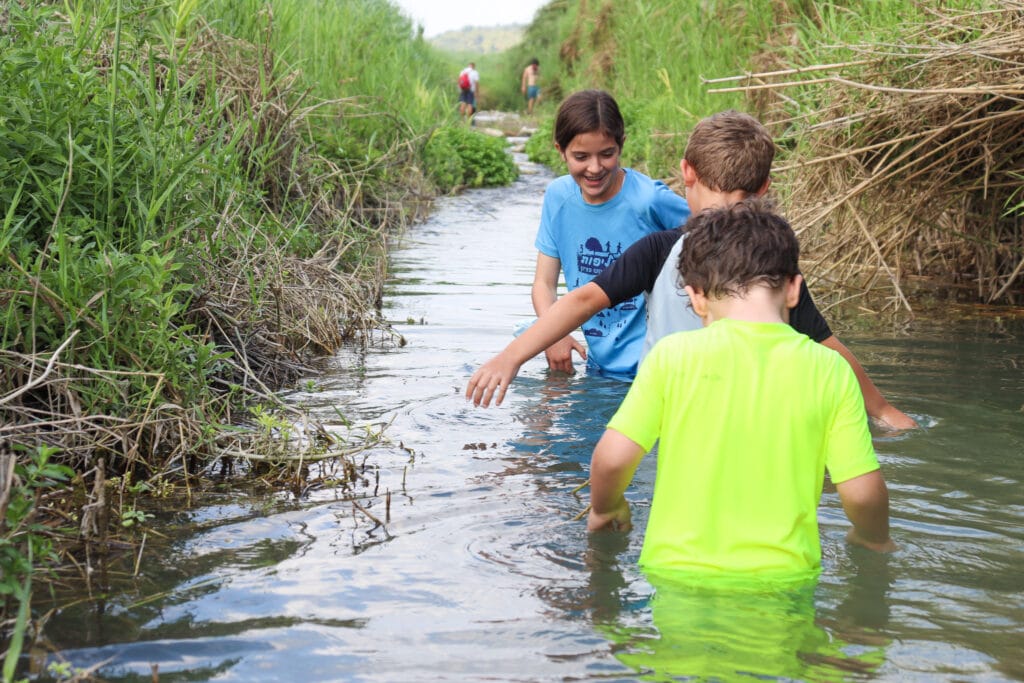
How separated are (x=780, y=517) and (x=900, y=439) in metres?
2.26

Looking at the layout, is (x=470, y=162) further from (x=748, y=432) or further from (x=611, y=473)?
(x=748, y=432)

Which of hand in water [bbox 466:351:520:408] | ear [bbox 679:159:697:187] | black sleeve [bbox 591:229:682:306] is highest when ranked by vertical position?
ear [bbox 679:159:697:187]

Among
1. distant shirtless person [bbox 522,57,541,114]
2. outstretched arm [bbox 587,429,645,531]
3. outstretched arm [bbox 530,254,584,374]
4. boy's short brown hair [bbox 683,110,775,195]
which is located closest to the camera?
outstretched arm [bbox 587,429,645,531]

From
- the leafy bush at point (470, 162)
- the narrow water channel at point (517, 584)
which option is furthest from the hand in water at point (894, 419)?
the leafy bush at point (470, 162)

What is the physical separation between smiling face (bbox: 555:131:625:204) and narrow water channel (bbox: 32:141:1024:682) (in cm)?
103

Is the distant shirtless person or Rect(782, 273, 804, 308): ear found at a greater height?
the distant shirtless person

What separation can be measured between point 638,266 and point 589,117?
1493mm

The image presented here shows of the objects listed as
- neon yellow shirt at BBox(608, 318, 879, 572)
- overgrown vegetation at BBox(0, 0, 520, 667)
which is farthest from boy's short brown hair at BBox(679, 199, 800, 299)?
overgrown vegetation at BBox(0, 0, 520, 667)

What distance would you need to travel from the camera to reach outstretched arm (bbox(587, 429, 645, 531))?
109 inches

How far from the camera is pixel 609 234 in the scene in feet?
17.9

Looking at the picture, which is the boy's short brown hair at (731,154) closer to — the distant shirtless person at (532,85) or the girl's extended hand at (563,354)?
the girl's extended hand at (563,354)

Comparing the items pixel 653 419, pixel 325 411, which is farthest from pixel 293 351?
pixel 653 419

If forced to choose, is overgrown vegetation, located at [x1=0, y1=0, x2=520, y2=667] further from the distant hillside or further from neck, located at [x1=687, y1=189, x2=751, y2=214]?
the distant hillside

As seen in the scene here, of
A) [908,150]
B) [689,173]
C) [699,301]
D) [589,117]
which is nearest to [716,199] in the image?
[689,173]
